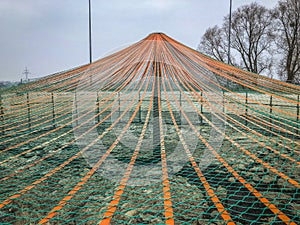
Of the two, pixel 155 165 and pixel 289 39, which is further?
pixel 289 39

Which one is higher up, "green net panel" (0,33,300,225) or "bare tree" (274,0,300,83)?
"bare tree" (274,0,300,83)

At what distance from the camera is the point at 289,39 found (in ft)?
37.7

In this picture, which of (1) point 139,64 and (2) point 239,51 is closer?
(1) point 139,64

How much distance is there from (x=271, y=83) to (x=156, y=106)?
3.97ft

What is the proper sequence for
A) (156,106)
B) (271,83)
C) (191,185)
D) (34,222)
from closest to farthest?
(34,222)
(191,185)
(271,83)
(156,106)

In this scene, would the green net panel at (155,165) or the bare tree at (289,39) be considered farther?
the bare tree at (289,39)

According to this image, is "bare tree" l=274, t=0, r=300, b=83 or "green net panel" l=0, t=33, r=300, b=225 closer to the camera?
"green net panel" l=0, t=33, r=300, b=225

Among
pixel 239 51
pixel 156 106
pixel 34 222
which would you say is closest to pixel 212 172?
pixel 156 106

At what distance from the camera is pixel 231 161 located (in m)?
2.58

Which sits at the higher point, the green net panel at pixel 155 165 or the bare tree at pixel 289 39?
the bare tree at pixel 289 39

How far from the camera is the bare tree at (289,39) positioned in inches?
436

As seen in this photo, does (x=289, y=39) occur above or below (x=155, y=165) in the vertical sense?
above

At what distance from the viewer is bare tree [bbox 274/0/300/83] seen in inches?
436

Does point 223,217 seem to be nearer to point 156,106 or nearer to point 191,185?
point 191,185
